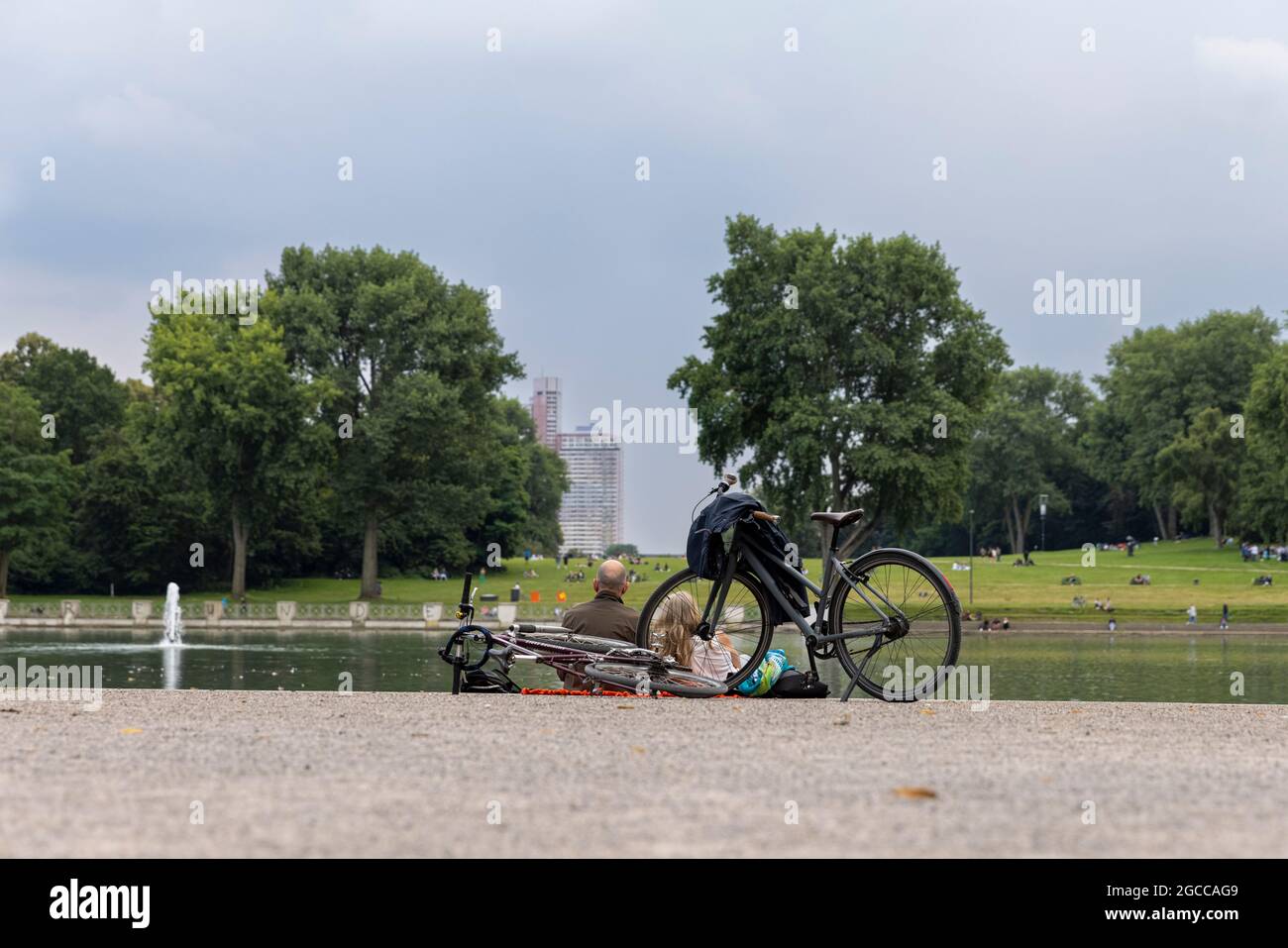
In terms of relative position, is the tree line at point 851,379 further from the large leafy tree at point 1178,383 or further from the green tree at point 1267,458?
the large leafy tree at point 1178,383

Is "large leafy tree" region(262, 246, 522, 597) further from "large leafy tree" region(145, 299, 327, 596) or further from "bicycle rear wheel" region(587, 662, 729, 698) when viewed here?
"bicycle rear wheel" region(587, 662, 729, 698)

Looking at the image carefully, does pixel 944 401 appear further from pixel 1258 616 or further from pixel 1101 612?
pixel 1258 616

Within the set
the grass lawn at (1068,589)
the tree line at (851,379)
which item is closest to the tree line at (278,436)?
the grass lawn at (1068,589)

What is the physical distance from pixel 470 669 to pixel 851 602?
3.13m

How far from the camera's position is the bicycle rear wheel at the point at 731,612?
944cm

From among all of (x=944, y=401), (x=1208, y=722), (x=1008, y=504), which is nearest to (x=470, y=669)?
(x=1208, y=722)

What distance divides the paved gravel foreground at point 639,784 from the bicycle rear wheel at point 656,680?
788mm

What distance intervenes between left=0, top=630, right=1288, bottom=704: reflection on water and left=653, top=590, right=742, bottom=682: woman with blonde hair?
10797mm

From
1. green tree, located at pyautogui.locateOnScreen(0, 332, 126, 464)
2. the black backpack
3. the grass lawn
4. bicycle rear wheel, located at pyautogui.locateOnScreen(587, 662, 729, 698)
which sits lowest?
the grass lawn

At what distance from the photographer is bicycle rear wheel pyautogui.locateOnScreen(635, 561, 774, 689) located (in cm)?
944

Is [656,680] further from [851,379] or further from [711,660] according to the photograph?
[851,379]

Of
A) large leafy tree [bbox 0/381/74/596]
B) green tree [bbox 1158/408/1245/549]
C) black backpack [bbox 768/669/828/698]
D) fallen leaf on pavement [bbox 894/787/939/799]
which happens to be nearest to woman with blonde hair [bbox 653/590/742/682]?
black backpack [bbox 768/669/828/698]

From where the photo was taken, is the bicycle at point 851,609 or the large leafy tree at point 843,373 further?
the large leafy tree at point 843,373
